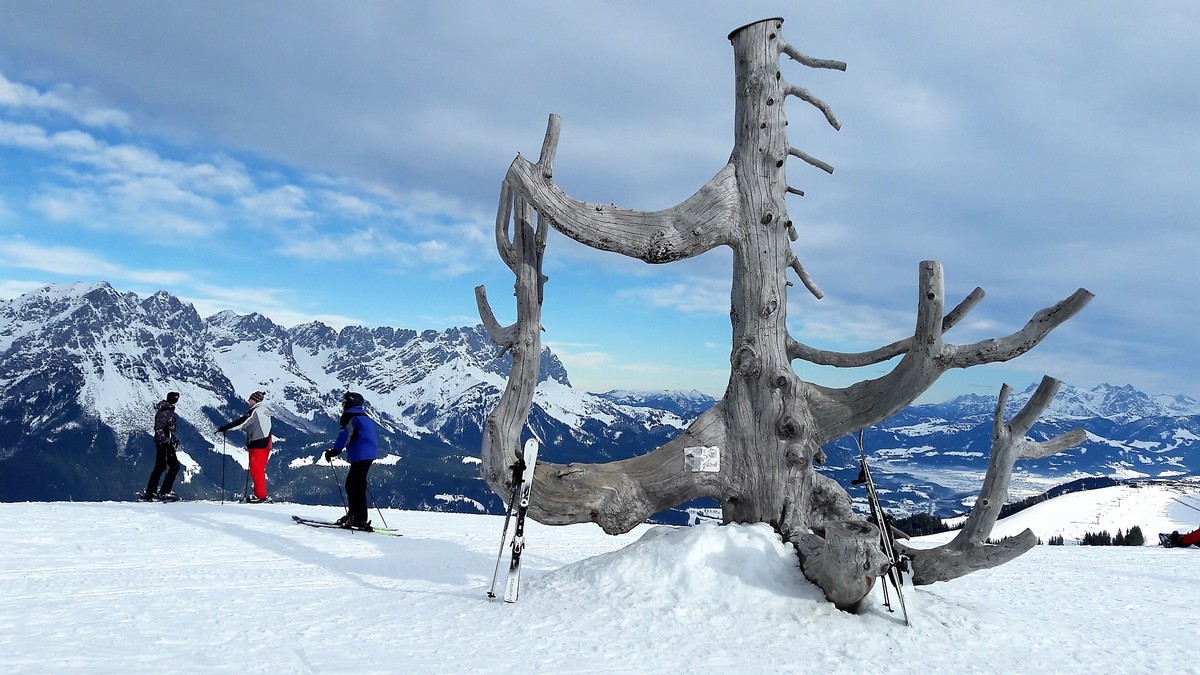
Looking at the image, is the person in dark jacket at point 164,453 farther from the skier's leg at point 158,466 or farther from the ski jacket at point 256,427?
the ski jacket at point 256,427

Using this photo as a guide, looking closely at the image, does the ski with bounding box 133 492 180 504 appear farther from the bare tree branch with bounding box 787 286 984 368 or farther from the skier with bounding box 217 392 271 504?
the bare tree branch with bounding box 787 286 984 368

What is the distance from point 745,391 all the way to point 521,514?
3.15 metres

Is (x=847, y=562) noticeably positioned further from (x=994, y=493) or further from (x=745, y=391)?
(x=745, y=391)

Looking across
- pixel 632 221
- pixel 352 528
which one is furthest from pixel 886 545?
pixel 352 528

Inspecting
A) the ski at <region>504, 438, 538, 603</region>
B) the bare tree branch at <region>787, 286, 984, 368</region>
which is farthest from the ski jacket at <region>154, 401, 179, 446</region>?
the bare tree branch at <region>787, 286, 984, 368</region>

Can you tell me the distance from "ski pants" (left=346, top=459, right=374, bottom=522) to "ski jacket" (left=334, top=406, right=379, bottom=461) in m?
0.15

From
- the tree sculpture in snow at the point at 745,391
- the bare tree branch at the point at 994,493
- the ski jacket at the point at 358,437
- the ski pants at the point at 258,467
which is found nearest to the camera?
the bare tree branch at the point at 994,493

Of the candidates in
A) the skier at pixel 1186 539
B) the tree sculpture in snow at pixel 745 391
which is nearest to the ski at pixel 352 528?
the tree sculpture in snow at pixel 745 391

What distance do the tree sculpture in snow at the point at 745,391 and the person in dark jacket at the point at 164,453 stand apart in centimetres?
1160

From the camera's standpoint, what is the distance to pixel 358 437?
43.8 feet

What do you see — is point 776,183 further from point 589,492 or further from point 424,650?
point 424,650

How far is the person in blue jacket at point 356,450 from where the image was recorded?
43.7 feet

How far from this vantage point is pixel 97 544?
11211 millimetres

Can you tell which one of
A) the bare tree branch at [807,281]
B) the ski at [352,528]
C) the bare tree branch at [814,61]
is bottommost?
the ski at [352,528]
